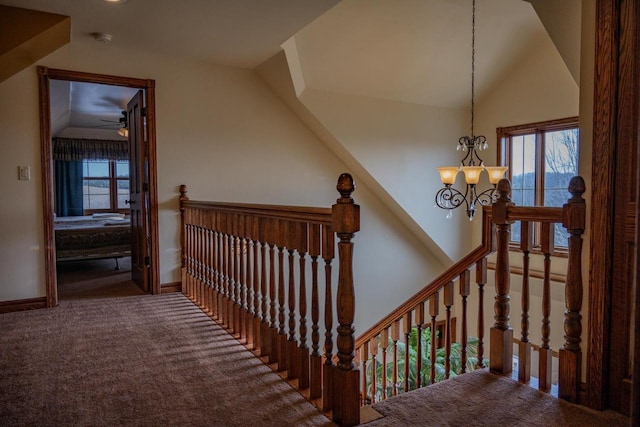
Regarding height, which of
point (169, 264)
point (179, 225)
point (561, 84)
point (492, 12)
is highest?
point (492, 12)

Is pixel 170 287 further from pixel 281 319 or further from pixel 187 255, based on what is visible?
pixel 281 319

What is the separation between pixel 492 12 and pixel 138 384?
4401 mm

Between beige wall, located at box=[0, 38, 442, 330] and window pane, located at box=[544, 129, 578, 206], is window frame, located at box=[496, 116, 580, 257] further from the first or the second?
beige wall, located at box=[0, 38, 442, 330]

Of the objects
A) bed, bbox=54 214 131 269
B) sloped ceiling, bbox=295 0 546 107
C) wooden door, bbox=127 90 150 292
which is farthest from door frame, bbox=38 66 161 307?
bed, bbox=54 214 131 269

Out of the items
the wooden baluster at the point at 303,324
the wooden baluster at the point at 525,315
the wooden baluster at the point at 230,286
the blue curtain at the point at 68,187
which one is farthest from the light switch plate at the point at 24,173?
the blue curtain at the point at 68,187

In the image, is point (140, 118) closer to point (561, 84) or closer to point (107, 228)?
point (107, 228)

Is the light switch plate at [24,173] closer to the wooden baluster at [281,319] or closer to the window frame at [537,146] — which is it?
the wooden baluster at [281,319]

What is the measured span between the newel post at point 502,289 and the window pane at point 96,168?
8.80 metres

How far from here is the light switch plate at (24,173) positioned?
3.55 m

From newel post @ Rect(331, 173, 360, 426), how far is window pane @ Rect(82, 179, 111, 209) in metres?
8.59

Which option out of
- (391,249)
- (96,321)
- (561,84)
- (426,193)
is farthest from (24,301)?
(561,84)

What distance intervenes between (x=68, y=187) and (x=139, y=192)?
538 cm

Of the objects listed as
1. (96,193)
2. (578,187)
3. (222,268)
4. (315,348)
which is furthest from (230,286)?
(96,193)

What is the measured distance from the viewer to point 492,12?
437cm
